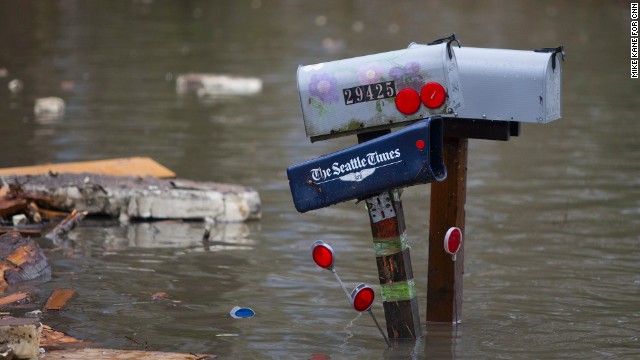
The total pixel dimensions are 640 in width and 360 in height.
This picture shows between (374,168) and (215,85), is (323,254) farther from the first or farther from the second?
(215,85)

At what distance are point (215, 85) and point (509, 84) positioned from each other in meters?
11.9

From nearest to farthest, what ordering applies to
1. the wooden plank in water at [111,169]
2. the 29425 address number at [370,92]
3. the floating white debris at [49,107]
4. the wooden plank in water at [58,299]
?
the 29425 address number at [370,92] → the wooden plank in water at [58,299] → the wooden plank in water at [111,169] → the floating white debris at [49,107]

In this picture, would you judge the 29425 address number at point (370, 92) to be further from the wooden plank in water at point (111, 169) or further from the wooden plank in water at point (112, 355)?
the wooden plank in water at point (111, 169)

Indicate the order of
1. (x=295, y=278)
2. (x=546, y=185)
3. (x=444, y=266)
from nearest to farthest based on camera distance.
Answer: (x=444, y=266) < (x=295, y=278) < (x=546, y=185)

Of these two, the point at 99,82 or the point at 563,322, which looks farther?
the point at 99,82

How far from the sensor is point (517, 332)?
6.79m

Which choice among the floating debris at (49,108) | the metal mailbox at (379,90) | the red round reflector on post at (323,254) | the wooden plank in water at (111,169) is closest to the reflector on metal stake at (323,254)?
the red round reflector on post at (323,254)

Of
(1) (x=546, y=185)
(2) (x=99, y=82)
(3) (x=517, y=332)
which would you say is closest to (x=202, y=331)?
(3) (x=517, y=332)

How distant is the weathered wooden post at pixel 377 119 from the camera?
18.4 ft

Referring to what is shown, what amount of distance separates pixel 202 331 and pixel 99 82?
466 inches

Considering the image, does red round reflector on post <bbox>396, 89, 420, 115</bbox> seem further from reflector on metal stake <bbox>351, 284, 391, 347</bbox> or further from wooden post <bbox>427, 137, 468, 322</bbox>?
reflector on metal stake <bbox>351, 284, 391, 347</bbox>

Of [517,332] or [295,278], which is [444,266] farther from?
[295,278]

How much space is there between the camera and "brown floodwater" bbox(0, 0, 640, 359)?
668cm

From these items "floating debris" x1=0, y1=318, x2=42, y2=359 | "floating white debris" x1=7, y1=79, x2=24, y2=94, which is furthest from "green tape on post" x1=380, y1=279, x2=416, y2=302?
"floating white debris" x1=7, y1=79, x2=24, y2=94
